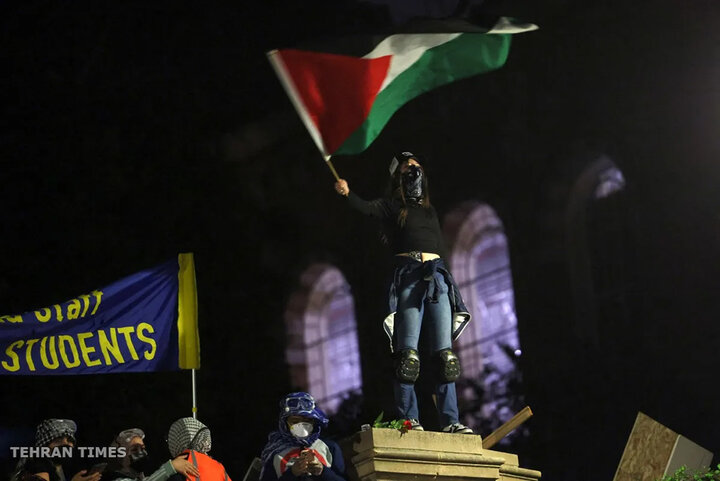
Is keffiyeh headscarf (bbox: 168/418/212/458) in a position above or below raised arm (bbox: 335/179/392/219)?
below

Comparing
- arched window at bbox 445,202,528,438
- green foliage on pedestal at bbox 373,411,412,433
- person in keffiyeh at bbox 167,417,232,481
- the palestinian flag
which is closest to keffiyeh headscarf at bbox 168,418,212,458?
person in keffiyeh at bbox 167,417,232,481

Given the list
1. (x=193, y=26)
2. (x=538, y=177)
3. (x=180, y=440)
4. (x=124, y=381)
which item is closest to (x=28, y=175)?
(x=124, y=381)

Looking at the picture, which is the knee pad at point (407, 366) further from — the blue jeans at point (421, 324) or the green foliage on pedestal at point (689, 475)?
the green foliage on pedestal at point (689, 475)

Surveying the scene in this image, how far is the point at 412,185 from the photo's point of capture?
12.2m

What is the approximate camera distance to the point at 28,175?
2441 centimetres

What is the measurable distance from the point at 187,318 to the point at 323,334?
2149cm

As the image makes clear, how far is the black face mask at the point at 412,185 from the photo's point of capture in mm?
12219

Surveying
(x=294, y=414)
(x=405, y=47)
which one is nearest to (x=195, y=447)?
(x=294, y=414)

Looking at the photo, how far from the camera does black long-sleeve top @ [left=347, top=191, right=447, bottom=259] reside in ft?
39.6

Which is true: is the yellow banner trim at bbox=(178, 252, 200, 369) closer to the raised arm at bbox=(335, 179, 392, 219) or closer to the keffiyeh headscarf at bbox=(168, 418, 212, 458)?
the raised arm at bbox=(335, 179, 392, 219)

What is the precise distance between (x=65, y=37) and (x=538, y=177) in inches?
386

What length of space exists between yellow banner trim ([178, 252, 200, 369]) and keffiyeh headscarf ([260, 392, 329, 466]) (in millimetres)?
2527

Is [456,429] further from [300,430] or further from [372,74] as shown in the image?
[372,74]

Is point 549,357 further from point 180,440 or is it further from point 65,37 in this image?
point 180,440
